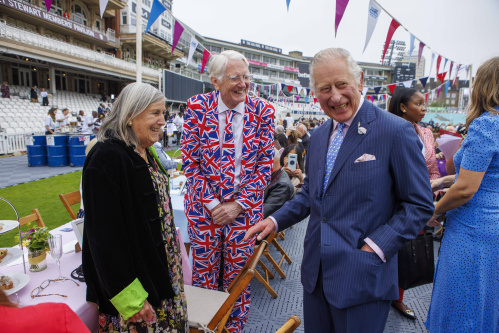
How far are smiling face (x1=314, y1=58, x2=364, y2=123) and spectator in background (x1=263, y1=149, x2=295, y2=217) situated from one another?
193 centimetres

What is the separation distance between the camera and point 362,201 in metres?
1.28

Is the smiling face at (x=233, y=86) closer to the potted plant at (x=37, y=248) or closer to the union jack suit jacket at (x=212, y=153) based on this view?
the union jack suit jacket at (x=212, y=153)

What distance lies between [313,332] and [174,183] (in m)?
3.16

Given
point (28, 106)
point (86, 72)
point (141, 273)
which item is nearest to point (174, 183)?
point (141, 273)

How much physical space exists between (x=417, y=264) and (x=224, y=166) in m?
1.61

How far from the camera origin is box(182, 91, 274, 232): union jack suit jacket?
→ 210 cm

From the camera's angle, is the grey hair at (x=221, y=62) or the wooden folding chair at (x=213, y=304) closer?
the wooden folding chair at (x=213, y=304)

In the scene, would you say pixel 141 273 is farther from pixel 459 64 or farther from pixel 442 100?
pixel 442 100

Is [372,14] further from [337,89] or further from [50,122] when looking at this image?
[50,122]

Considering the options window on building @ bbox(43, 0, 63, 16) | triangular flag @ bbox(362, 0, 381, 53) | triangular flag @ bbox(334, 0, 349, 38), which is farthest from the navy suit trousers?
window on building @ bbox(43, 0, 63, 16)

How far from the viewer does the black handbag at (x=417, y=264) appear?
2088 mm

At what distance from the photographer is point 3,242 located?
158 inches

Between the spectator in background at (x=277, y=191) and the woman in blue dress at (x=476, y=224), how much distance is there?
1.71m

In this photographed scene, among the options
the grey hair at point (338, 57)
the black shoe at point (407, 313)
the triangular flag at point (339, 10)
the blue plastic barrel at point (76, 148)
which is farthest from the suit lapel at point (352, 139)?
the blue plastic barrel at point (76, 148)
